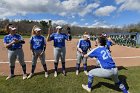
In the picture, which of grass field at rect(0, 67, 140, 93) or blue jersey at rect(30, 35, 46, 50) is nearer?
grass field at rect(0, 67, 140, 93)

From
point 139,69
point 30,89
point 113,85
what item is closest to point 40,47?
point 30,89

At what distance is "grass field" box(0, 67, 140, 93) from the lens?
8363mm

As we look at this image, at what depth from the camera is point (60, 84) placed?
884 cm

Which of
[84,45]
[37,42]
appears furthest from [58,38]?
[84,45]

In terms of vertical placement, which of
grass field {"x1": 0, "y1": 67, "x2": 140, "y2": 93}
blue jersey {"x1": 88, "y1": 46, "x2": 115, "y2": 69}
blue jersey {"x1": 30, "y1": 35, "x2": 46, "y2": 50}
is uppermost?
blue jersey {"x1": 30, "y1": 35, "x2": 46, "y2": 50}

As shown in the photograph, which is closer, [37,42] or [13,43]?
[13,43]

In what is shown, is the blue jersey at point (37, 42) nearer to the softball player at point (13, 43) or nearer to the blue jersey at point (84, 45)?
the softball player at point (13, 43)

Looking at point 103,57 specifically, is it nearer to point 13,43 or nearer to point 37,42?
point 37,42

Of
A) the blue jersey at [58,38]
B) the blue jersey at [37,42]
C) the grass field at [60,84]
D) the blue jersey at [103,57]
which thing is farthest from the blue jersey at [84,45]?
the blue jersey at [103,57]

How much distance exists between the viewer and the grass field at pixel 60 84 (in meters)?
8.36

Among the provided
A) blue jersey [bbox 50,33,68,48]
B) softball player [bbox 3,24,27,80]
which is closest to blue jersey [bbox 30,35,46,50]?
softball player [bbox 3,24,27,80]

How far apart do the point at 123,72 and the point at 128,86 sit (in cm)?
167

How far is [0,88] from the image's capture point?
27.6 feet

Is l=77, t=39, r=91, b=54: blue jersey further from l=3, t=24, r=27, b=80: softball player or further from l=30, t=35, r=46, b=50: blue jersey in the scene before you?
l=3, t=24, r=27, b=80: softball player
